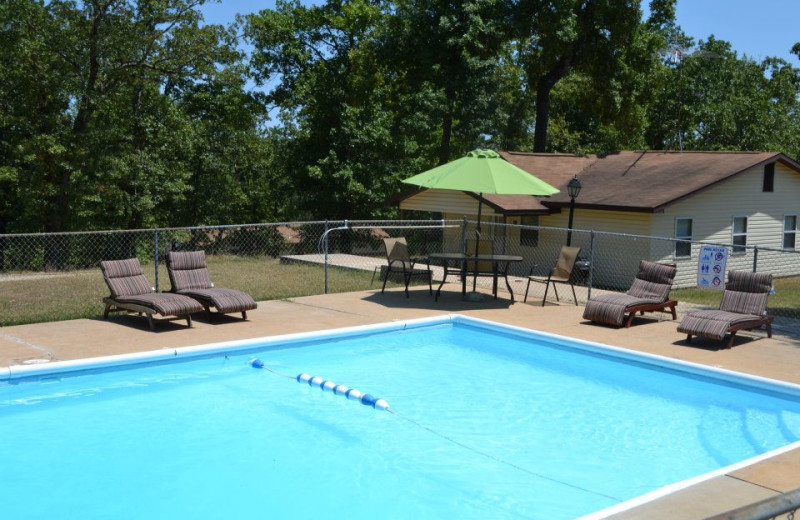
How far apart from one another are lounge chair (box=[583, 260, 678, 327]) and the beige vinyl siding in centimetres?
684

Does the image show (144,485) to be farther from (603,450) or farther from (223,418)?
(603,450)

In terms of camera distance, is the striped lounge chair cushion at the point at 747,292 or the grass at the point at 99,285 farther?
the grass at the point at 99,285

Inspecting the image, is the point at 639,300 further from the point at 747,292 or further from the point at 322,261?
the point at 322,261

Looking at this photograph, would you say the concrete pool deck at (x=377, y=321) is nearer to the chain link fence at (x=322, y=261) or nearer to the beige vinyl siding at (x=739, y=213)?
the chain link fence at (x=322, y=261)

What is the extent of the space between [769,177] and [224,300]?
1761cm

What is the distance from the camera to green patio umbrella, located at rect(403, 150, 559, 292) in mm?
13805

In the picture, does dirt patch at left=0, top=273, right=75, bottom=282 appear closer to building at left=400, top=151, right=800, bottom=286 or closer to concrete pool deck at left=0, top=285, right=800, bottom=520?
concrete pool deck at left=0, top=285, right=800, bottom=520

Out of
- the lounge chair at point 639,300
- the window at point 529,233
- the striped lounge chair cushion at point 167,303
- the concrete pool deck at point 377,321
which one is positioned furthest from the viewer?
the window at point 529,233

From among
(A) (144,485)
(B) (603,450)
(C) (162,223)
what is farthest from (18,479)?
(C) (162,223)

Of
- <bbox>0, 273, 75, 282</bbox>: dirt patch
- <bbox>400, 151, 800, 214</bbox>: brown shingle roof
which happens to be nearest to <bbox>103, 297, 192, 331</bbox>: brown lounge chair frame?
<bbox>0, 273, 75, 282</bbox>: dirt patch

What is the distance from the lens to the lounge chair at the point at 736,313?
37.4ft

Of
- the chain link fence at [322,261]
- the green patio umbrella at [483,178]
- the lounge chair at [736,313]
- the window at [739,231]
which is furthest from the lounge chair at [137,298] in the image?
the window at [739,231]

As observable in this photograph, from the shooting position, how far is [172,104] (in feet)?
93.5

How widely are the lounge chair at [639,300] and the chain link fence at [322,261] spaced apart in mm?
965
